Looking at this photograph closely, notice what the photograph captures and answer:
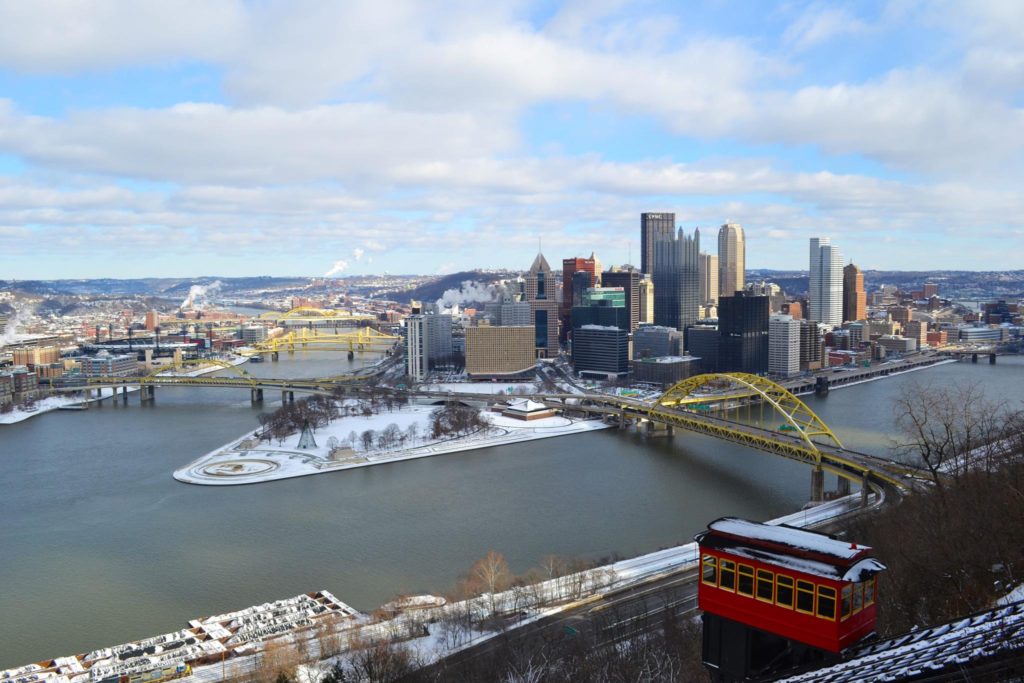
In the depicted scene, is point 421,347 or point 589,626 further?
point 421,347

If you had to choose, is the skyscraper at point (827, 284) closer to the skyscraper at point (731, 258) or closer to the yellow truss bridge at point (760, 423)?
the skyscraper at point (731, 258)

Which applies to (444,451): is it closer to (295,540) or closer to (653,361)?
(295,540)

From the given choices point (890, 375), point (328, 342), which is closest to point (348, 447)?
point (890, 375)

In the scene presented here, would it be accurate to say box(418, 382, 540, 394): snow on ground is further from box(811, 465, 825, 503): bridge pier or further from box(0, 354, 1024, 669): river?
box(811, 465, 825, 503): bridge pier

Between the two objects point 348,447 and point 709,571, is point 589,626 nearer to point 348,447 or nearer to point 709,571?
point 709,571

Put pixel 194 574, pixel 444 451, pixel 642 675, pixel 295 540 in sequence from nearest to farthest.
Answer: pixel 642 675, pixel 194 574, pixel 295 540, pixel 444 451

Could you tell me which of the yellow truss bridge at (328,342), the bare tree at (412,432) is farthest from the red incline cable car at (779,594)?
the yellow truss bridge at (328,342)

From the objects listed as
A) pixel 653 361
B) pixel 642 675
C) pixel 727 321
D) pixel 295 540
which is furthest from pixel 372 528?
pixel 727 321
